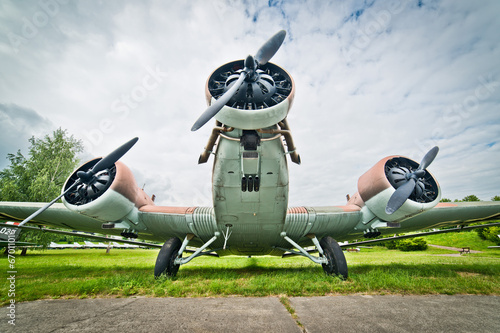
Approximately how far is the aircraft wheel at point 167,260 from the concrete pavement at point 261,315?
2232 millimetres

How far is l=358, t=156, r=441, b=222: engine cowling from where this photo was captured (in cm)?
565

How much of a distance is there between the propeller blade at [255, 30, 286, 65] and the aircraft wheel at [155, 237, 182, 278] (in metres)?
5.46

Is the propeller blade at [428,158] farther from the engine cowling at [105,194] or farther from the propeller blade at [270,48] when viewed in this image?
the engine cowling at [105,194]

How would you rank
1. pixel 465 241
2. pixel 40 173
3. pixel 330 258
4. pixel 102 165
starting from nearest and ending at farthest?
pixel 102 165 < pixel 330 258 < pixel 40 173 < pixel 465 241

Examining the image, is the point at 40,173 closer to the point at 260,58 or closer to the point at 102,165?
the point at 102,165

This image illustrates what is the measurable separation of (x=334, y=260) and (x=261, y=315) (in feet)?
12.9

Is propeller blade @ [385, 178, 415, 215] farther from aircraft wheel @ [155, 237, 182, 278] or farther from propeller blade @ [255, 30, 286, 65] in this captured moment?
aircraft wheel @ [155, 237, 182, 278]

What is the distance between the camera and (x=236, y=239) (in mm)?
6602

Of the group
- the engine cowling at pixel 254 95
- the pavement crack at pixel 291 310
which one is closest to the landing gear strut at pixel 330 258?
the pavement crack at pixel 291 310

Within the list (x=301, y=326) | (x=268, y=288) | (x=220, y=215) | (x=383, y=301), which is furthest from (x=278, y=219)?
(x=301, y=326)

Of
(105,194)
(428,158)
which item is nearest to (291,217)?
(428,158)

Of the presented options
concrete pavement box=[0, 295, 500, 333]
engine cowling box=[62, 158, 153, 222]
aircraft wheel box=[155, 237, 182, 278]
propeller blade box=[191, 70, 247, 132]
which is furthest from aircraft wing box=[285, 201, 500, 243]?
engine cowling box=[62, 158, 153, 222]

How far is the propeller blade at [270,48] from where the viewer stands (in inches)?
158

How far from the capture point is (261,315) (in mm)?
2590
